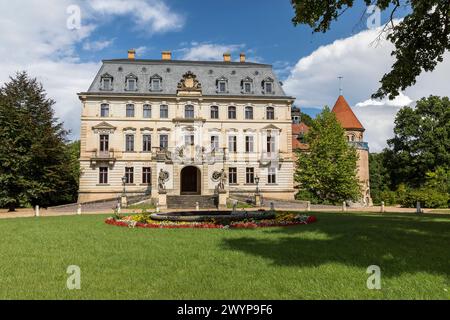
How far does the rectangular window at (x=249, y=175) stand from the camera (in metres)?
39.7

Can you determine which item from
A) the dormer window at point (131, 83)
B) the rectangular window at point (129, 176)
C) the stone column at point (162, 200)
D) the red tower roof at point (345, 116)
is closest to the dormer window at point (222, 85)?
the dormer window at point (131, 83)

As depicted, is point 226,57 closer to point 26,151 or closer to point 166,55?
point 166,55

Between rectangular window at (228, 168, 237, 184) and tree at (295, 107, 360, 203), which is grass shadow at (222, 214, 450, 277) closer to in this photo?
tree at (295, 107, 360, 203)

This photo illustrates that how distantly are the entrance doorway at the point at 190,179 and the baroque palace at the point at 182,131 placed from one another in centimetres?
12

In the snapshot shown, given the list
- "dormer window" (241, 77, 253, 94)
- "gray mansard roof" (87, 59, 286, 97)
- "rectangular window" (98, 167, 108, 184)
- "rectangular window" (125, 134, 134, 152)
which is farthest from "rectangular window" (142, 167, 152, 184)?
"dormer window" (241, 77, 253, 94)

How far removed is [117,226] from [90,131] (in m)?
24.6

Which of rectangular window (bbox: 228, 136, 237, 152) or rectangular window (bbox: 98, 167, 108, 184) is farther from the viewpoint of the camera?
rectangular window (bbox: 228, 136, 237, 152)

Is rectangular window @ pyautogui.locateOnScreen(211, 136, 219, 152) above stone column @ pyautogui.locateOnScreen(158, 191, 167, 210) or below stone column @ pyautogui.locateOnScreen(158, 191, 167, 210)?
above

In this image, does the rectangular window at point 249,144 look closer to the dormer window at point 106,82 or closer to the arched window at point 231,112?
the arched window at point 231,112

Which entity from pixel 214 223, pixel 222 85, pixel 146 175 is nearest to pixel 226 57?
pixel 222 85

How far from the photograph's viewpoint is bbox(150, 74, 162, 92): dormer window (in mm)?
39469


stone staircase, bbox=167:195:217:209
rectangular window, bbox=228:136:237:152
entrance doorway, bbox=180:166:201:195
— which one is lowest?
stone staircase, bbox=167:195:217:209

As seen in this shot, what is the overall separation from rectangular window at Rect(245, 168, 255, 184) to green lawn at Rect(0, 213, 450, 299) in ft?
87.2

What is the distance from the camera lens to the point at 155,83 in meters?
39.7
